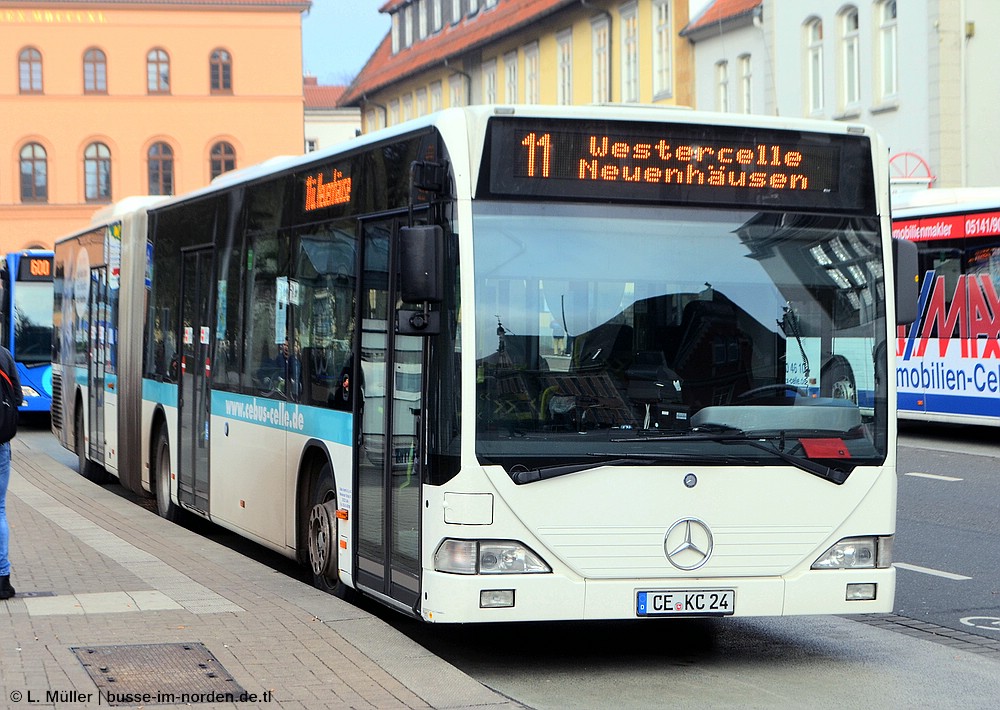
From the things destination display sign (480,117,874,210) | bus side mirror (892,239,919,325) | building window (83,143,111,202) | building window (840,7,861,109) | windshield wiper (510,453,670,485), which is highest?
building window (83,143,111,202)

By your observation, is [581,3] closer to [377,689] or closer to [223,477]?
[223,477]

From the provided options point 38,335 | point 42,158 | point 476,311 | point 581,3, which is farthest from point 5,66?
point 476,311

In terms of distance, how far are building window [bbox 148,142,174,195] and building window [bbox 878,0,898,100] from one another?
167 feet

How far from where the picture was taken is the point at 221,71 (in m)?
→ 81.2

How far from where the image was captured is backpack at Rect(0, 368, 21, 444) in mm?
9008

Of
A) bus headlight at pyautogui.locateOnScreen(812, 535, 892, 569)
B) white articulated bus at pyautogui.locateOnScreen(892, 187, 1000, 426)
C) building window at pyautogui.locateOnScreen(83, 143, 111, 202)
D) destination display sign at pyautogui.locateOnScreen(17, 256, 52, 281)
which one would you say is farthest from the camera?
building window at pyautogui.locateOnScreen(83, 143, 111, 202)

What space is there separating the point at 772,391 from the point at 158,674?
3.20 m

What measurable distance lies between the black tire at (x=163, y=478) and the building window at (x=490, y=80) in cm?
4146

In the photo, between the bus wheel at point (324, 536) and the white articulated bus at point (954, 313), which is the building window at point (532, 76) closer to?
the white articulated bus at point (954, 313)

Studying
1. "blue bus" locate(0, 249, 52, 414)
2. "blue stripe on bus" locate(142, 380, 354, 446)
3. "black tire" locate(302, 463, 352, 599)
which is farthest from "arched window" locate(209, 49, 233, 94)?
"black tire" locate(302, 463, 352, 599)

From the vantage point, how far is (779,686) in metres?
7.73

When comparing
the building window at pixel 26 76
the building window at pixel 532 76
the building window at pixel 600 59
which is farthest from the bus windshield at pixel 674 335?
the building window at pixel 26 76

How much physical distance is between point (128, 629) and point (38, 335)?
22380mm

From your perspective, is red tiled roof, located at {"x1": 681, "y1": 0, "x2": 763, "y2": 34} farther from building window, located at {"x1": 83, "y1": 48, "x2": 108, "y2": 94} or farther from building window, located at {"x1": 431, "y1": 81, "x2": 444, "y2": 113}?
building window, located at {"x1": 83, "y1": 48, "x2": 108, "y2": 94}
